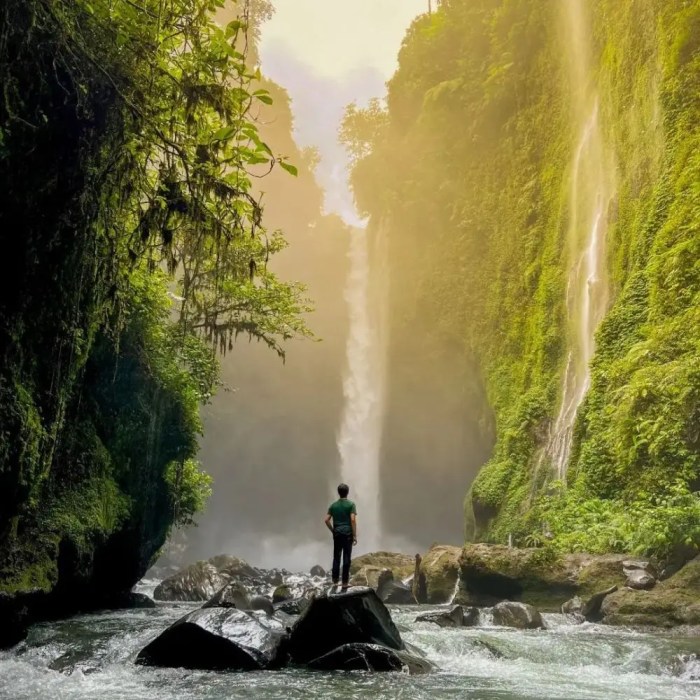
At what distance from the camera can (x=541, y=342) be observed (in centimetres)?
2011

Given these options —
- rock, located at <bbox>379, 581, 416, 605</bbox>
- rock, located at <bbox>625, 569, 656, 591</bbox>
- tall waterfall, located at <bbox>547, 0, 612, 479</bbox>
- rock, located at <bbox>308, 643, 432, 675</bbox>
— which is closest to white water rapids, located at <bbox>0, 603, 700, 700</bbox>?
rock, located at <bbox>308, 643, 432, 675</bbox>

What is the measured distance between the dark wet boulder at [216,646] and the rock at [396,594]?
7.79 m

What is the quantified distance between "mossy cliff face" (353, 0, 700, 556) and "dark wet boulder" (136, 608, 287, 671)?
7.21 meters

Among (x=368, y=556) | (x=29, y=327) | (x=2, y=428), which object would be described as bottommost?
(x=2, y=428)

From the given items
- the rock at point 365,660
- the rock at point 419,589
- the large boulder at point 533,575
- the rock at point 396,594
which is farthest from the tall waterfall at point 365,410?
the rock at point 365,660

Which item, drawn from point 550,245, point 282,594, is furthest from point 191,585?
point 550,245

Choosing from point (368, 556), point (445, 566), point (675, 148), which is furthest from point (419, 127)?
point (445, 566)

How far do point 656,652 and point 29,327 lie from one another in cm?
755

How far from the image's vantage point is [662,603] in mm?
8984

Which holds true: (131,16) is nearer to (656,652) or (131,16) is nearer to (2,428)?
(2,428)

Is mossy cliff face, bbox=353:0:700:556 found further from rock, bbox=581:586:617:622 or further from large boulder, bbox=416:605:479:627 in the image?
large boulder, bbox=416:605:479:627

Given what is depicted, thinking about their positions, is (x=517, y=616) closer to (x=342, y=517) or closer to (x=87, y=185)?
(x=342, y=517)

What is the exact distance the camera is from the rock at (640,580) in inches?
387

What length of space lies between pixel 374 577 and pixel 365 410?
22522 millimetres
